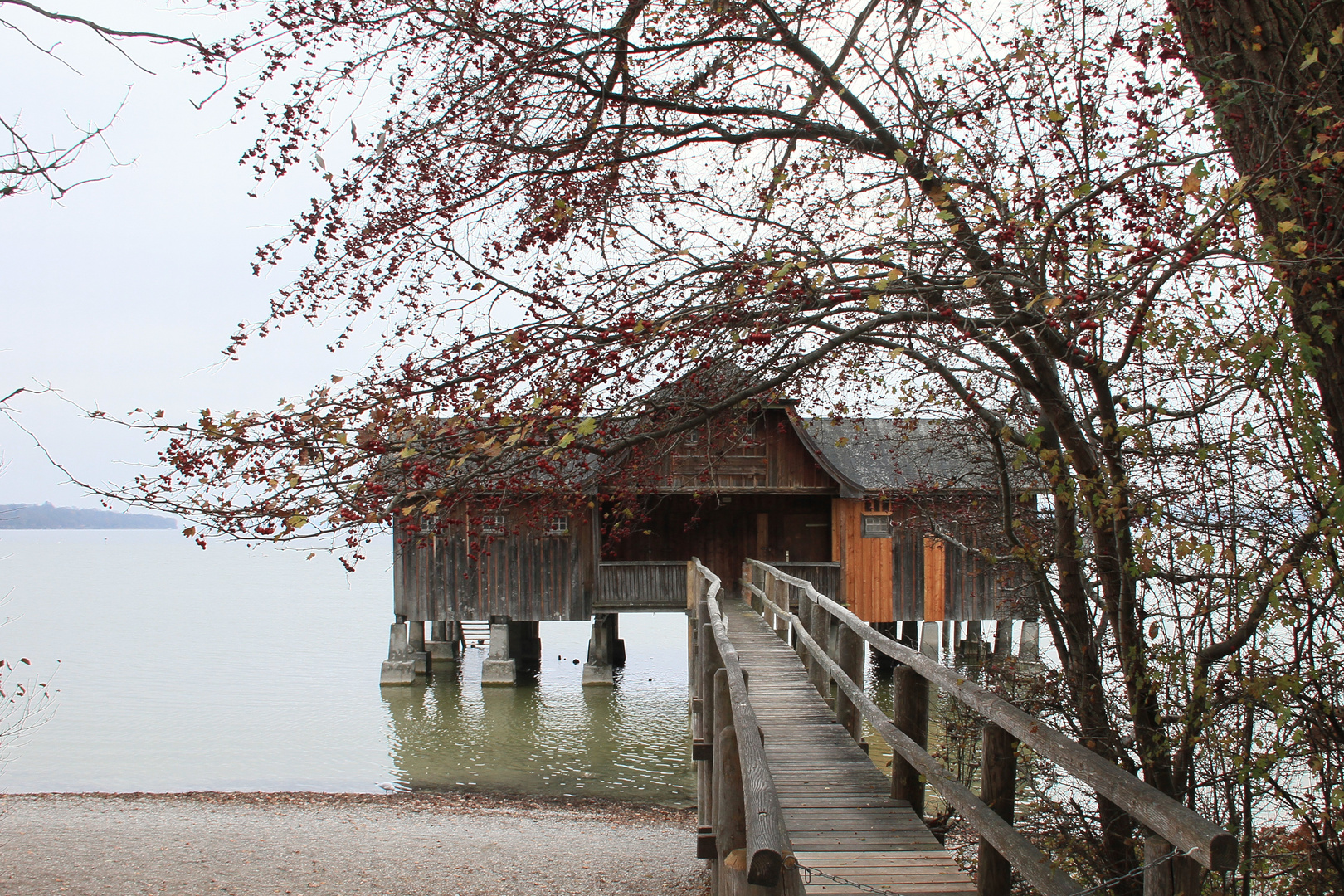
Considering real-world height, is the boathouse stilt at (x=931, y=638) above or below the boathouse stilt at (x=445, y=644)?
above

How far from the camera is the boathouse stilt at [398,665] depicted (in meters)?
24.7

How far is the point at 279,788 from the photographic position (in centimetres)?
1775

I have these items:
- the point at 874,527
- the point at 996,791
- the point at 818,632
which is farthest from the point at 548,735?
the point at 996,791

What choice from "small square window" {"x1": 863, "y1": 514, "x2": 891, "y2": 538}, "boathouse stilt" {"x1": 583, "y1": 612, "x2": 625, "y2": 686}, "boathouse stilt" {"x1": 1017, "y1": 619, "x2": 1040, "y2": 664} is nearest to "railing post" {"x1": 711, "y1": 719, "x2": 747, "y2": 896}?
"small square window" {"x1": 863, "y1": 514, "x2": 891, "y2": 538}

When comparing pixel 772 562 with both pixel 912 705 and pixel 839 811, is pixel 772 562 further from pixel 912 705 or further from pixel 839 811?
pixel 912 705

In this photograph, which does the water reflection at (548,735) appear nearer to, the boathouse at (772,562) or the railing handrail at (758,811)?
the boathouse at (772,562)

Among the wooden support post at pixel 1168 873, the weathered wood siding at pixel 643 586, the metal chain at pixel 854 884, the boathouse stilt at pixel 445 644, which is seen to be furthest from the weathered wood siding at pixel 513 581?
the wooden support post at pixel 1168 873

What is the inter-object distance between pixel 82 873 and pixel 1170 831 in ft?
38.3

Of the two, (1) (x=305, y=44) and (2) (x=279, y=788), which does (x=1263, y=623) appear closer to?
(1) (x=305, y=44)

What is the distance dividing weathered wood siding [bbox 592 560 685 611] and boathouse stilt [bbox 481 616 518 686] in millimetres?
3330

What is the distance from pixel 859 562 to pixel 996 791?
18401 mm

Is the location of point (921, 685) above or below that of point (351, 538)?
below

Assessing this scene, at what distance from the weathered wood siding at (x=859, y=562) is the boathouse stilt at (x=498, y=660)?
Answer: 8123mm

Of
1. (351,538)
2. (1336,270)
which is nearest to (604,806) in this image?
(351,538)
